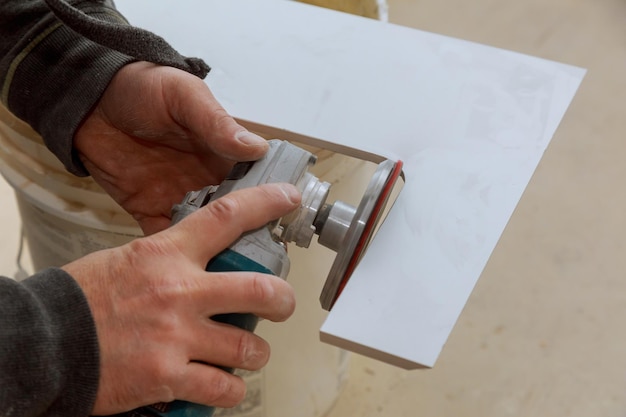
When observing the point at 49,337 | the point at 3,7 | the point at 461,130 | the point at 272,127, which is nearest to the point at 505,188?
the point at 461,130

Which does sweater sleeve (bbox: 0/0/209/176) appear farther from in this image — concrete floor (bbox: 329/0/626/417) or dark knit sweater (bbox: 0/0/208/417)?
concrete floor (bbox: 329/0/626/417)

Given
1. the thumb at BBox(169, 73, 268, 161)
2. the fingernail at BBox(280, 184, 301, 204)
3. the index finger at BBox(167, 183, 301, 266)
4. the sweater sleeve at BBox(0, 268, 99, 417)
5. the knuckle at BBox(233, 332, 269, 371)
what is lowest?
the sweater sleeve at BBox(0, 268, 99, 417)

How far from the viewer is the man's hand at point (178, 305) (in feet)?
1.50

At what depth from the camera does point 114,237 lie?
0.69m

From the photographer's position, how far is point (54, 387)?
432mm

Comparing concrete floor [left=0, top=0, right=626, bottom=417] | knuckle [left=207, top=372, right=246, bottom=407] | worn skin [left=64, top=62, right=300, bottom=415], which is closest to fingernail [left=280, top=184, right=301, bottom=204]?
worn skin [left=64, top=62, right=300, bottom=415]

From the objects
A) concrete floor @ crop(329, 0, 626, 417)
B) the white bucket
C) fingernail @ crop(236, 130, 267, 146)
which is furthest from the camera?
concrete floor @ crop(329, 0, 626, 417)

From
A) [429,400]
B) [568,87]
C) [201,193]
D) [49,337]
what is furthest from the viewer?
[429,400]

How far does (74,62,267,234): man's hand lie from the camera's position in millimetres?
582

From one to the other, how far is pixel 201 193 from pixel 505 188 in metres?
0.24

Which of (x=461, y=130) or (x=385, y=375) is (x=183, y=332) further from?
(x=385, y=375)

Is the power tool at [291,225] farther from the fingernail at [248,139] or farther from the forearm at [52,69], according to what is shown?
the forearm at [52,69]

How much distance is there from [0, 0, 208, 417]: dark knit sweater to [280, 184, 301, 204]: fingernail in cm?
15

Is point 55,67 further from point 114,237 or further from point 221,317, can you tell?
point 221,317
